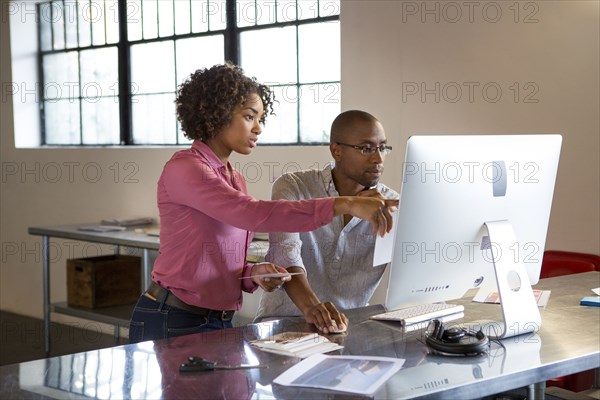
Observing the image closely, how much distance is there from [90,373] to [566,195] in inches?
93.9

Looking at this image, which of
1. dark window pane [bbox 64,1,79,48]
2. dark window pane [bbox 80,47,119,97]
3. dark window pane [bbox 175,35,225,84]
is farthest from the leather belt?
dark window pane [bbox 64,1,79,48]

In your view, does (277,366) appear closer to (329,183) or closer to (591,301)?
(329,183)

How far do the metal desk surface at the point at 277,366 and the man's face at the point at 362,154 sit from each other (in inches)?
22.3

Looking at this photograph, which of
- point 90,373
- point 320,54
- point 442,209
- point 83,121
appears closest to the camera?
point 90,373

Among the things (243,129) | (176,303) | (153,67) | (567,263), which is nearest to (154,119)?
(153,67)

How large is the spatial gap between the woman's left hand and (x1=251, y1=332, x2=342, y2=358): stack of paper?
21 centimetres

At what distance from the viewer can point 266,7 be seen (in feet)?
15.6

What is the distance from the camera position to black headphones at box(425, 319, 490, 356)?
5.93ft

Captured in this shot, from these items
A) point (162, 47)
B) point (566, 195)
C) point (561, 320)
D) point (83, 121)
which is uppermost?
point (162, 47)

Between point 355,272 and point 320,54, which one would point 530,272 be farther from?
point 320,54

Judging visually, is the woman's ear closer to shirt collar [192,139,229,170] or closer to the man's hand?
shirt collar [192,139,229,170]

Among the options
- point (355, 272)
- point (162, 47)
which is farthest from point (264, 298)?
point (162, 47)

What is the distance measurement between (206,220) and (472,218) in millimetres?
689

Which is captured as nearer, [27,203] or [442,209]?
[442,209]
